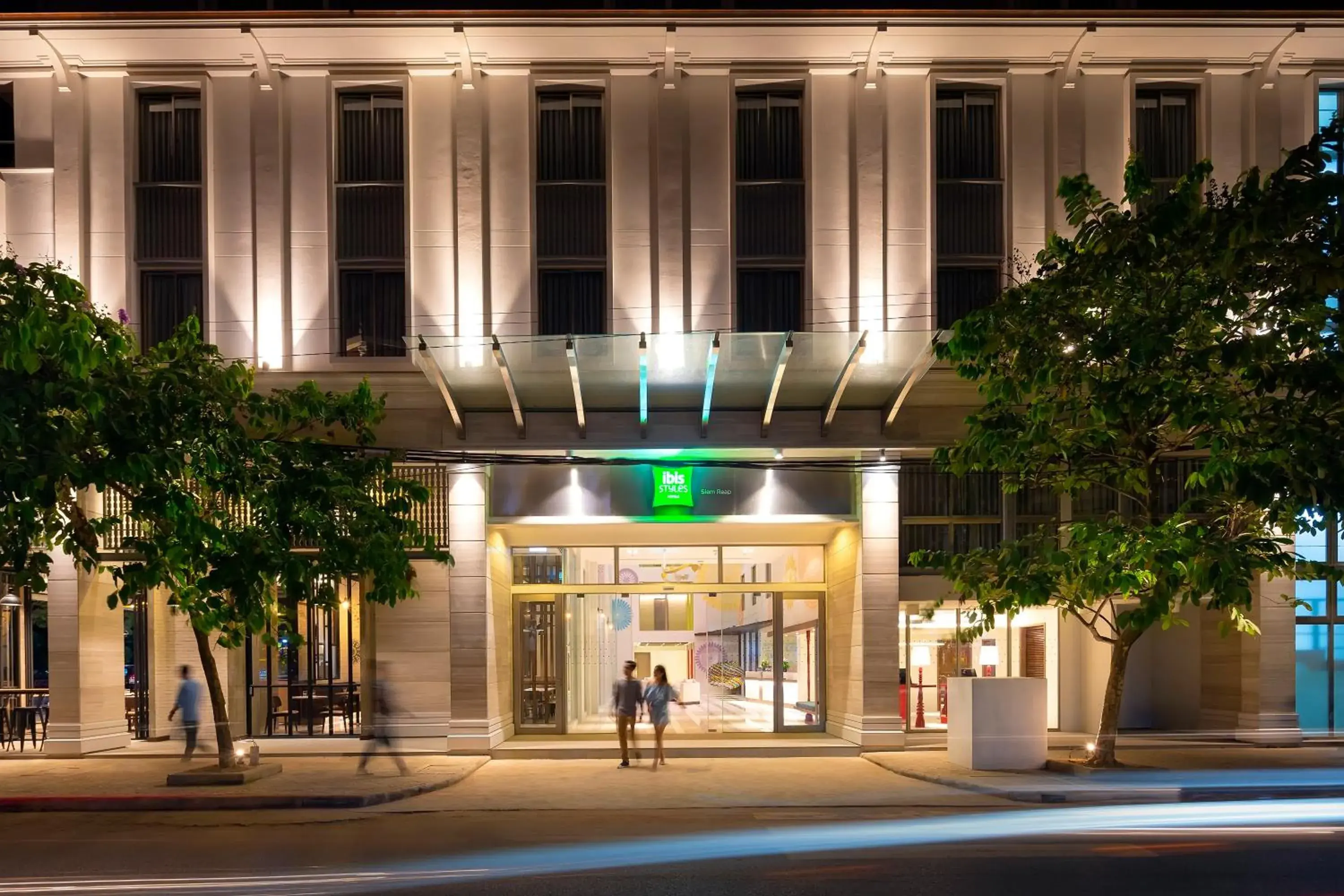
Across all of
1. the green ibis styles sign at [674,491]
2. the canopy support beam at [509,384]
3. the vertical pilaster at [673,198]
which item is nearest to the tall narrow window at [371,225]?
the canopy support beam at [509,384]

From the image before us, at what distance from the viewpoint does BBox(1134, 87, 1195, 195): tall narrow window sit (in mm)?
21328

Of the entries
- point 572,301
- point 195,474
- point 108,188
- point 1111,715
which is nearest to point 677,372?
point 572,301

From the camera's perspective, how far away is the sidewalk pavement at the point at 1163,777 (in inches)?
594

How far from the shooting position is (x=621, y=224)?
68.2ft

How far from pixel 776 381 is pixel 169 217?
37.0 feet

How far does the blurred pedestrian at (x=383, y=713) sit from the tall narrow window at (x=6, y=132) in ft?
39.4

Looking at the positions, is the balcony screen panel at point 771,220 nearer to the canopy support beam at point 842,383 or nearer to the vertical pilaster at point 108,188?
the canopy support beam at point 842,383

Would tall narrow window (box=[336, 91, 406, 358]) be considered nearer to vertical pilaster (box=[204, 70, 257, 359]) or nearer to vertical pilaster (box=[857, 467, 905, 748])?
vertical pilaster (box=[204, 70, 257, 359])

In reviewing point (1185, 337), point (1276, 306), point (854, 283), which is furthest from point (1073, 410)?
point (854, 283)

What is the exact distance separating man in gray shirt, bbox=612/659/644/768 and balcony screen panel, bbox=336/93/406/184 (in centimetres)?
984

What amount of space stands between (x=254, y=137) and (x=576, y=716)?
12046 millimetres

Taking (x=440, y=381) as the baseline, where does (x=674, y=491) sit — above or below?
below

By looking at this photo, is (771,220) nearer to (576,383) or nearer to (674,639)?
(576,383)

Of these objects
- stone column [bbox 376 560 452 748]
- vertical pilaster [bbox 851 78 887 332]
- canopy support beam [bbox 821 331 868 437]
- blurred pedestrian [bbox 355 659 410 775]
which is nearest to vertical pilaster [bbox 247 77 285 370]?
stone column [bbox 376 560 452 748]
